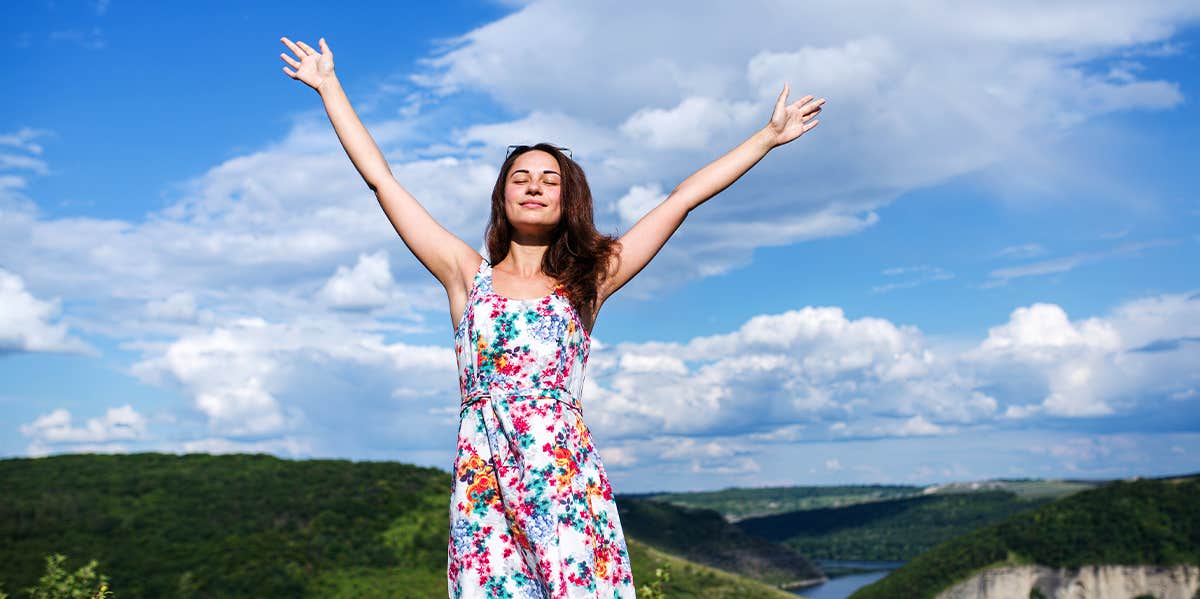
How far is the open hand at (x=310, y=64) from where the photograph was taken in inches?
210

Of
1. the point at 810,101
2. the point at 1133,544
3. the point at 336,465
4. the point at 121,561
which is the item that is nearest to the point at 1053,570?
the point at 1133,544

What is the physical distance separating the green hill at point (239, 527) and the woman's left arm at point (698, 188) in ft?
112

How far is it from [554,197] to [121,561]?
4165 cm

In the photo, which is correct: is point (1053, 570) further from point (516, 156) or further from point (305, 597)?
point (516, 156)

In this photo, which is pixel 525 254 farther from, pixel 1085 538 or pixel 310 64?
pixel 1085 538

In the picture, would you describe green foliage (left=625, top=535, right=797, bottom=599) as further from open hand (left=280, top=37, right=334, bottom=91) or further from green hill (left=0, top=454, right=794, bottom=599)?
open hand (left=280, top=37, right=334, bottom=91)

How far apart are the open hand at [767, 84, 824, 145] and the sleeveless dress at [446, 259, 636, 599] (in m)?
1.79

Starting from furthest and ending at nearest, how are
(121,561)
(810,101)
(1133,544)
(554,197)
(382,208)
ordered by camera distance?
(1133,544) → (121,561) → (810,101) → (382,208) → (554,197)

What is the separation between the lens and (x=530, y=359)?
4.27 meters

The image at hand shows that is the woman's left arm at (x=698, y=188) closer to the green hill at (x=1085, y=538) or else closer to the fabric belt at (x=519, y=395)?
the fabric belt at (x=519, y=395)

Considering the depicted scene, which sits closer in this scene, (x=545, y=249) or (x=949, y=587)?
(x=545, y=249)

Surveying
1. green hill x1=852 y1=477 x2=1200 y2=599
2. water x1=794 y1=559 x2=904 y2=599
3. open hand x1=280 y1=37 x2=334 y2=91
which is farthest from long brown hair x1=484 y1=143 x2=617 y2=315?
water x1=794 y1=559 x2=904 y2=599

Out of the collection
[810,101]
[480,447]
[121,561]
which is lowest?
[121,561]

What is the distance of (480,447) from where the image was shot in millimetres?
4242
